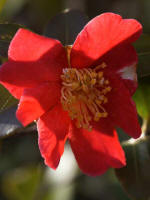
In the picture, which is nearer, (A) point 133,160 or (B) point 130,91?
(B) point 130,91

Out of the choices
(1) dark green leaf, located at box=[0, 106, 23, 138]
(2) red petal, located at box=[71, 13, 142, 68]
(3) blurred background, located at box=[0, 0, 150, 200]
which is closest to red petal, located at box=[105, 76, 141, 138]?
(2) red petal, located at box=[71, 13, 142, 68]

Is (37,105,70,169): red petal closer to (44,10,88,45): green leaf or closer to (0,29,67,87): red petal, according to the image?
(0,29,67,87): red petal

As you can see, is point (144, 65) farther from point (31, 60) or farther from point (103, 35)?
point (31, 60)

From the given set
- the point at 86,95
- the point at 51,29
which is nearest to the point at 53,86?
the point at 86,95

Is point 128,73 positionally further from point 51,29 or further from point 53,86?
point 51,29

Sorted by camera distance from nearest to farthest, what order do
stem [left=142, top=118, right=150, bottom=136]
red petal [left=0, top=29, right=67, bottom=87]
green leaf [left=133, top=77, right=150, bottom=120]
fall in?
red petal [left=0, top=29, right=67, bottom=87], green leaf [left=133, top=77, right=150, bottom=120], stem [left=142, top=118, right=150, bottom=136]
